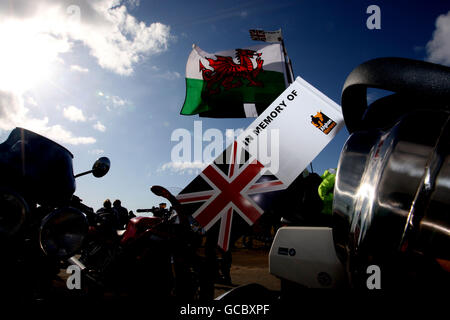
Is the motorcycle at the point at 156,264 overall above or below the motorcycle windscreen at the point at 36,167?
below

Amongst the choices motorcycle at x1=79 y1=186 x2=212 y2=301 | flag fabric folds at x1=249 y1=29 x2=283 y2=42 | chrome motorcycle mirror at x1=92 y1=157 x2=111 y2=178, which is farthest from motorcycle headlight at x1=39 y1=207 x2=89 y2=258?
flag fabric folds at x1=249 y1=29 x2=283 y2=42

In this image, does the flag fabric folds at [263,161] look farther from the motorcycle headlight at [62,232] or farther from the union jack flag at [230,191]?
the motorcycle headlight at [62,232]

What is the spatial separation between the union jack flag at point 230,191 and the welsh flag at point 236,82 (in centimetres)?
Result: 423

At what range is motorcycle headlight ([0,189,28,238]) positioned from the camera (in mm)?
A: 1310

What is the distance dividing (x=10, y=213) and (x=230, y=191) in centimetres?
148

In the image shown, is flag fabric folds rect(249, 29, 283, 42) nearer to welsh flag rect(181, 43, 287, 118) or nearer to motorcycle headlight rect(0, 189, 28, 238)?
welsh flag rect(181, 43, 287, 118)

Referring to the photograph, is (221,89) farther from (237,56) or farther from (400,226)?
(400,226)

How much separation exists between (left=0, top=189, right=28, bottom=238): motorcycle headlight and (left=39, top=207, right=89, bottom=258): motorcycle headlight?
0.65 feet

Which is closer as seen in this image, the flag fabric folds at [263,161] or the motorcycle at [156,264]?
the flag fabric folds at [263,161]

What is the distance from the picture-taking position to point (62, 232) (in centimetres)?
160

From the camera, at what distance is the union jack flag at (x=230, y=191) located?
7.07 ft

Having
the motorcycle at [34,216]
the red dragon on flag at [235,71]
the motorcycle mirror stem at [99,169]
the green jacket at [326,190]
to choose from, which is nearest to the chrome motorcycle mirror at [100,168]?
the motorcycle mirror stem at [99,169]

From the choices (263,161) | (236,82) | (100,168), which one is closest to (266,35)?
(236,82)
